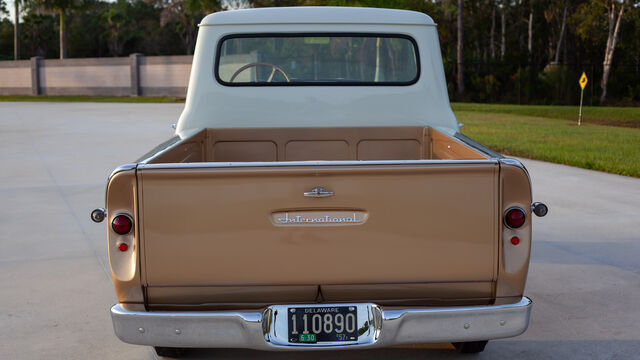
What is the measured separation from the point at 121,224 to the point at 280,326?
31.2 inches

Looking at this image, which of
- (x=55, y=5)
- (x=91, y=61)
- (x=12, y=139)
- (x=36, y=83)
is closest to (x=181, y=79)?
(x=91, y=61)

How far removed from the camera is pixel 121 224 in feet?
9.82

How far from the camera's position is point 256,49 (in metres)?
5.35

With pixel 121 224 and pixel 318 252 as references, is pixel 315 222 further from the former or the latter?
pixel 121 224

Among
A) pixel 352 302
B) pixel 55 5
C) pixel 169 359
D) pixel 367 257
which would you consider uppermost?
pixel 55 5

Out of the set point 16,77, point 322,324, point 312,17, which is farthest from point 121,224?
point 16,77

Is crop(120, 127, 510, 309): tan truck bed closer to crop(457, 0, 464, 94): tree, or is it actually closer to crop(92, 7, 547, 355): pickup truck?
crop(92, 7, 547, 355): pickup truck

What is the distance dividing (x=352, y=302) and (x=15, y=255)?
402 centimetres

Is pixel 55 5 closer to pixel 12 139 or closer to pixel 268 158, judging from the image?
pixel 12 139

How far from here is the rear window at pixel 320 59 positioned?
5160 millimetres

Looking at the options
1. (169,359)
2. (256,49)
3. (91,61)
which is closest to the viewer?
(169,359)

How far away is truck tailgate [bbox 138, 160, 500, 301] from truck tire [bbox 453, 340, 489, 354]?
3.03ft

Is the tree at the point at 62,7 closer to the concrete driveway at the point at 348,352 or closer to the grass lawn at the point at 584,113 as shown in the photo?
the grass lawn at the point at 584,113

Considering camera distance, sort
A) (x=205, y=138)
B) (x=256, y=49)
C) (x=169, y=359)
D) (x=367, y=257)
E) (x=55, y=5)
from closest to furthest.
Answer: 1. (x=367, y=257)
2. (x=169, y=359)
3. (x=205, y=138)
4. (x=256, y=49)
5. (x=55, y=5)
